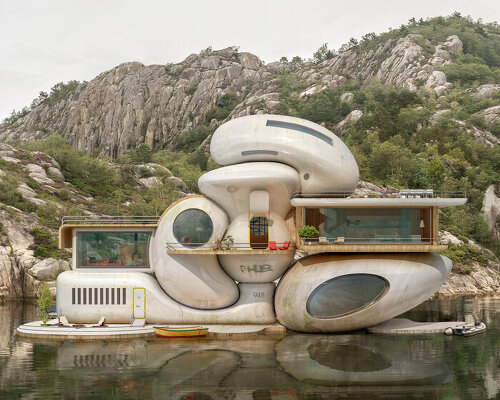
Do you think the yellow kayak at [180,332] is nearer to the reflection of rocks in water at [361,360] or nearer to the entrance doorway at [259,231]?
the reflection of rocks in water at [361,360]

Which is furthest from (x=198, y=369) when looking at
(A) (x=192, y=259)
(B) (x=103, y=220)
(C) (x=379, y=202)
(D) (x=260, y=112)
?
(D) (x=260, y=112)

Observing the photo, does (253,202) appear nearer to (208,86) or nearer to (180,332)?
(180,332)

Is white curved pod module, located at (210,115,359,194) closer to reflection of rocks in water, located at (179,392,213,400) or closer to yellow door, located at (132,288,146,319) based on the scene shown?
yellow door, located at (132,288,146,319)

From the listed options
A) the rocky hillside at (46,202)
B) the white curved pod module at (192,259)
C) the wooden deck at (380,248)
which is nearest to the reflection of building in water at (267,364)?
the white curved pod module at (192,259)

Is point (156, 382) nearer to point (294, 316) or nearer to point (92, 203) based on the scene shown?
point (294, 316)

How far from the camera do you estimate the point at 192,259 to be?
28453 millimetres

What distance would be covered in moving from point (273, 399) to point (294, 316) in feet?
32.9

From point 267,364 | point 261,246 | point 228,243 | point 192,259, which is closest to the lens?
point 267,364

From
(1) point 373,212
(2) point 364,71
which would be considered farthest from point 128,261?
(2) point 364,71

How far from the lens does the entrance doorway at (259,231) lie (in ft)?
94.3

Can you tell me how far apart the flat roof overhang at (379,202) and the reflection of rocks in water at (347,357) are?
724cm

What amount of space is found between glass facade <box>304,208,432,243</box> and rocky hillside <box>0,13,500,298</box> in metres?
26.0

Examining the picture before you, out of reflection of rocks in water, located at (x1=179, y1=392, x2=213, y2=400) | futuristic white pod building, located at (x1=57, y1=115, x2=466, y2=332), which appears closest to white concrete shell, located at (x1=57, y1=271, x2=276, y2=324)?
futuristic white pod building, located at (x1=57, y1=115, x2=466, y2=332)

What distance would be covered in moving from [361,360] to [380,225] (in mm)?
8036
